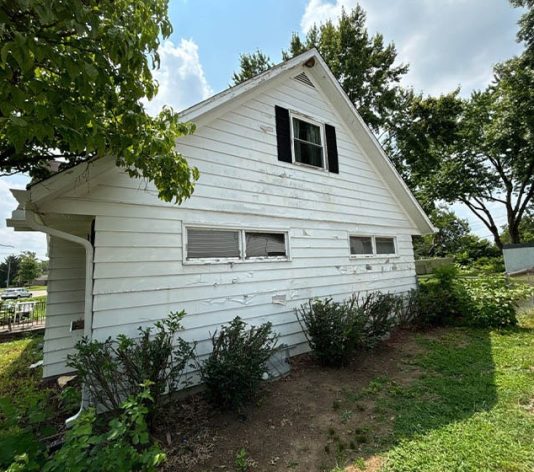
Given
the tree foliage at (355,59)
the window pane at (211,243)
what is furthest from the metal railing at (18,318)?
the tree foliage at (355,59)

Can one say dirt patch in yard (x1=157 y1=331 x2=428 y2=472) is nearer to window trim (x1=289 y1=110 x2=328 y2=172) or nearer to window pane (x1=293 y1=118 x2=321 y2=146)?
window trim (x1=289 y1=110 x2=328 y2=172)

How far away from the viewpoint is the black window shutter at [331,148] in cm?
700

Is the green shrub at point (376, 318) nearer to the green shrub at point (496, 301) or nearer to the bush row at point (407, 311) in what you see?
the bush row at point (407, 311)

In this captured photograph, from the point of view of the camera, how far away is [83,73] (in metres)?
1.95

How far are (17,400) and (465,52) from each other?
15.0 m

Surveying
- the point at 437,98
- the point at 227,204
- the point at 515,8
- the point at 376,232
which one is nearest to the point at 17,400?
the point at 227,204

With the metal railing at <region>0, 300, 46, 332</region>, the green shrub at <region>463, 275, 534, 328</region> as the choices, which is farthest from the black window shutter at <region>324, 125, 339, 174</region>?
the metal railing at <region>0, 300, 46, 332</region>

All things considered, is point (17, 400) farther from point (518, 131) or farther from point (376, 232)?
point (518, 131)

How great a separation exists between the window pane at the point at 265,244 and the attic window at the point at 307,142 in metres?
1.92

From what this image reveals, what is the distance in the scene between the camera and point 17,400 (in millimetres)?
4473

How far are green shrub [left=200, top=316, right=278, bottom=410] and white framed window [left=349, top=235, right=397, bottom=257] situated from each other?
4044 mm

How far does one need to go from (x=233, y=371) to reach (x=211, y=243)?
206cm

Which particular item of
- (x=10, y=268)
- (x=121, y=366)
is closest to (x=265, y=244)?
(x=121, y=366)

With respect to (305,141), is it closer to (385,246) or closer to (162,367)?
(385,246)
